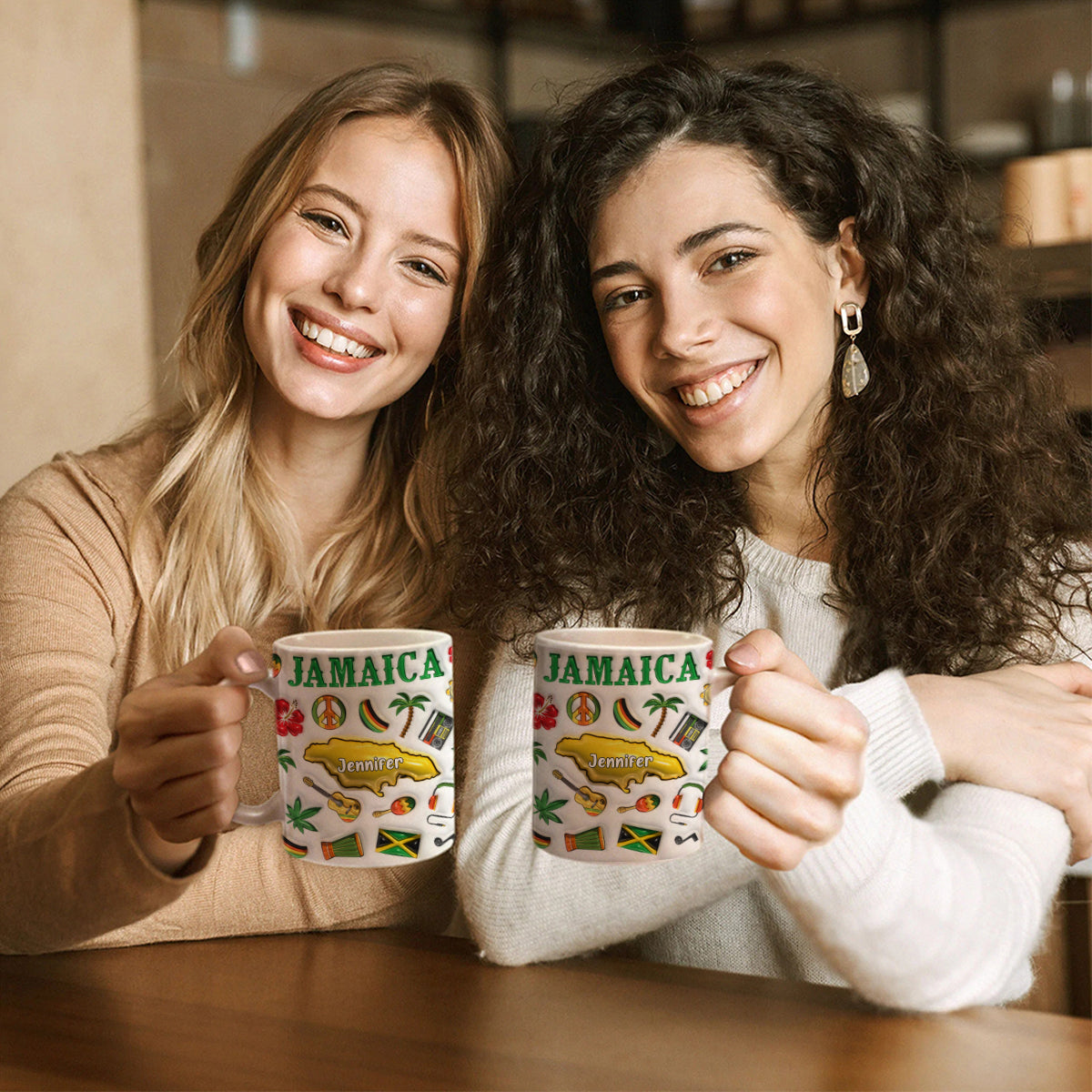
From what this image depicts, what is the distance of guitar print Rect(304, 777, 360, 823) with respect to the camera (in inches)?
31.8

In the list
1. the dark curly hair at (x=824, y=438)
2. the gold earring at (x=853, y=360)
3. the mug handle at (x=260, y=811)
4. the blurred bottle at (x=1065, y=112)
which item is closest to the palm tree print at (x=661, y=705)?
the mug handle at (x=260, y=811)

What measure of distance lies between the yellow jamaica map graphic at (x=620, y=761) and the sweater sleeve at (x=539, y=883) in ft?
0.80

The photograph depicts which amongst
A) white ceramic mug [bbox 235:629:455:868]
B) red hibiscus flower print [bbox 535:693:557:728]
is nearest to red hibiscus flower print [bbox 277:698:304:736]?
white ceramic mug [bbox 235:629:455:868]

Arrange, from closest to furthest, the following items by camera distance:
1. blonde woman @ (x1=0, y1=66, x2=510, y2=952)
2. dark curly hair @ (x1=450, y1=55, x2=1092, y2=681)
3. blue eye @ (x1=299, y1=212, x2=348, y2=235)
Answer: blonde woman @ (x1=0, y1=66, x2=510, y2=952), dark curly hair @ (x1=450, y1=55, x2=1092, y2=681), blue eye @ (x1=299, y1=212, x2=348, y2=235)

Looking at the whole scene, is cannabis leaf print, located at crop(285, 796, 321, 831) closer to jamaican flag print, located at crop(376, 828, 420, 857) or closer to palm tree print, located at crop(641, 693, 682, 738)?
jamaican flag print, located at crop(376, 828, 420, 857)

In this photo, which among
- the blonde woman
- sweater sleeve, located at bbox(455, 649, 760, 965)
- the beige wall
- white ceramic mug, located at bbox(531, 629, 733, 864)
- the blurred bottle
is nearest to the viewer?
white ceramic mug, located at bbox(531, 629, 733, 864)

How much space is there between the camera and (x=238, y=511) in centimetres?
143

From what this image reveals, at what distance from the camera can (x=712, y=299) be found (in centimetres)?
124

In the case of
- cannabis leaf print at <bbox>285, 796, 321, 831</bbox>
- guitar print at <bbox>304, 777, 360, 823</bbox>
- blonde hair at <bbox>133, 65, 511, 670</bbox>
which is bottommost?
cannabis leaf print at <bbox>285, 796, 321, 831</bbox>

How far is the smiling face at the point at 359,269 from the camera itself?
137cm

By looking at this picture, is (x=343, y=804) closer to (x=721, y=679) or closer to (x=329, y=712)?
(x=329, y=712)

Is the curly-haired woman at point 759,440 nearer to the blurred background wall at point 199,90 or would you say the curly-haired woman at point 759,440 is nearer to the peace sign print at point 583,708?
the blurred background wall at point 199,90

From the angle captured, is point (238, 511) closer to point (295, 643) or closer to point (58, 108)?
point (295, 643)

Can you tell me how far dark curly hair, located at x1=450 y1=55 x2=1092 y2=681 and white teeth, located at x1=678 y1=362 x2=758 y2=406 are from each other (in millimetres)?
156
